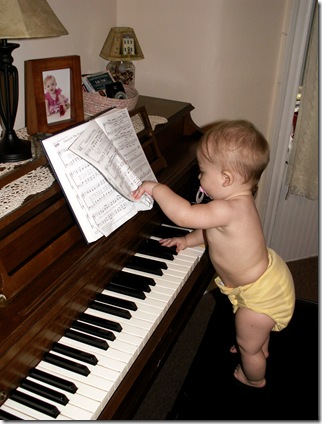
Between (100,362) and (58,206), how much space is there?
473mm

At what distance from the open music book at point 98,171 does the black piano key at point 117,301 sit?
192 mm

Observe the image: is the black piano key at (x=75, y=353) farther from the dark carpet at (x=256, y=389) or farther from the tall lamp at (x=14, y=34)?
the tall lamp at (x=14, y=34)

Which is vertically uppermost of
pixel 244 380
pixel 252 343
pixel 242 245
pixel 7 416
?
pixel 242 245

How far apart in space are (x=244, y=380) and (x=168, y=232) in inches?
24.1

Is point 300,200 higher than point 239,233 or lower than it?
lower

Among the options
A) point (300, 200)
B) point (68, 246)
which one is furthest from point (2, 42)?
point (300, 200)

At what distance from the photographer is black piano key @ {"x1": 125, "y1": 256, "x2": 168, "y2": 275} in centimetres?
146

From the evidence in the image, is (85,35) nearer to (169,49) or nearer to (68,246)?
(169,49)

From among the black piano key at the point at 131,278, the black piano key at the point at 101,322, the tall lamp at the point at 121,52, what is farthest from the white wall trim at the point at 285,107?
the black piano key at the point at 101,322

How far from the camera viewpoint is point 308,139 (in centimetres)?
261

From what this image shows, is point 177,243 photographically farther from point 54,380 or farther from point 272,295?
point 54,380

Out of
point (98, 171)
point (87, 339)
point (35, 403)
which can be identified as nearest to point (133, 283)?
point (87, 339)

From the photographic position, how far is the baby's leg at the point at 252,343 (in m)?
1.36

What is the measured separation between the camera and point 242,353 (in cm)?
141
